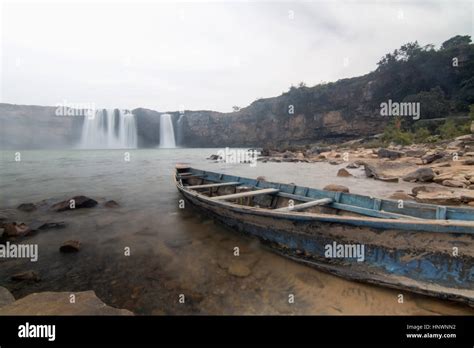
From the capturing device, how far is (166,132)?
80312 millimetres

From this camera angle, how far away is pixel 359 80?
49.4m

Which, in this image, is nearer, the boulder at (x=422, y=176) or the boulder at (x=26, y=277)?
the boulder at (x=26, y=277)

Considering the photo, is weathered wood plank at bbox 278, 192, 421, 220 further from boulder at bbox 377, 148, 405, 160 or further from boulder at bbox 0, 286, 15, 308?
boulder at bbox 377, 148, 405, 160

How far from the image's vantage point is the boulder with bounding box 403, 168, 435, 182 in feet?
33.0

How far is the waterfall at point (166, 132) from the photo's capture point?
259 ft

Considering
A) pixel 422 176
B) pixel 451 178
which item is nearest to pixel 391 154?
Result: pixel 422 176

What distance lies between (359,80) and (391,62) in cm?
642

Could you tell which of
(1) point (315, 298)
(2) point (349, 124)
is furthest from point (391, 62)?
(1) point (315, 298)

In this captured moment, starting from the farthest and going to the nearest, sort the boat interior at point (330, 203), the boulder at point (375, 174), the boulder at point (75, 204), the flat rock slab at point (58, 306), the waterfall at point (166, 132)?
the waterfall at point (166, 132)
the boulder at point (375, 174)
the boulder at point (75, 204)
the boat interior at point (330, 203)
the flat rock slab at point (58, 306)

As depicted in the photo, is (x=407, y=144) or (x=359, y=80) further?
(x=359, y=80)

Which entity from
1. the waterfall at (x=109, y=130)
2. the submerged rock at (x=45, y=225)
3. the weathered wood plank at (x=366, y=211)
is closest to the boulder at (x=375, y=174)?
the weathered wood plank at (x=366, y=211)

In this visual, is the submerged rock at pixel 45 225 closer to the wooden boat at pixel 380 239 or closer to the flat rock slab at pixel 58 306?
the flat rock slab at pixel 58 306

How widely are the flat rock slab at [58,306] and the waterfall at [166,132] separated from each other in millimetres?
81301
